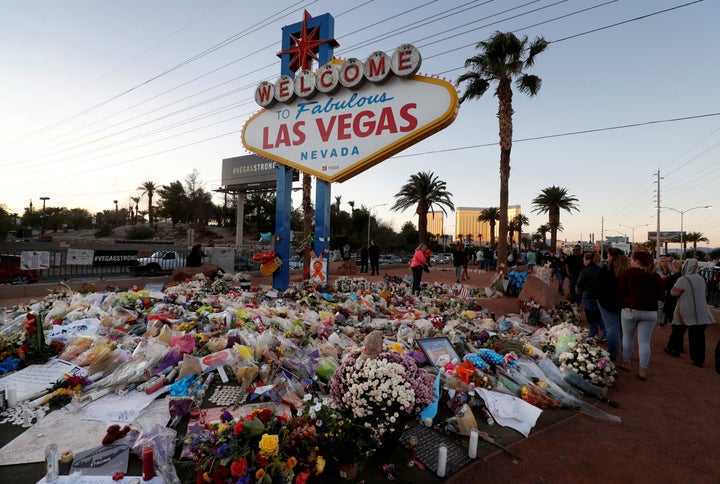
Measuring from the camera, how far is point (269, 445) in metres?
2.59

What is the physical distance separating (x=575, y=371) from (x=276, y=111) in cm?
1033

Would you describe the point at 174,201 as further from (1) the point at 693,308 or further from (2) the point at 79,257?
(1) the point at 693,308

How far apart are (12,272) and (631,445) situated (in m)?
18.4

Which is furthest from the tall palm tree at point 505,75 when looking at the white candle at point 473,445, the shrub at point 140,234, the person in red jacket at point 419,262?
the shrub at point 140,234

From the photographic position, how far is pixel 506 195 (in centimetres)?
1938

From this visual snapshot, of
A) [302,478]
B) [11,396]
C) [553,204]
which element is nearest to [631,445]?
[302,478]

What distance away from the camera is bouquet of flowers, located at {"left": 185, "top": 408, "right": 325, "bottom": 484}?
249cm

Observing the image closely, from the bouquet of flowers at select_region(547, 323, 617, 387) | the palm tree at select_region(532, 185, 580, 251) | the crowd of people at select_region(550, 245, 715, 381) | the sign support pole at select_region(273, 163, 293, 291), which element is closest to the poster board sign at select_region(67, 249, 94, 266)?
the sign support pole at select_region(273, 163, 293, 291)

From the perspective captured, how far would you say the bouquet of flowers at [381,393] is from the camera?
285cm

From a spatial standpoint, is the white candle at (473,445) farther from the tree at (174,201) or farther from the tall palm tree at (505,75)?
the tree at (174,201)

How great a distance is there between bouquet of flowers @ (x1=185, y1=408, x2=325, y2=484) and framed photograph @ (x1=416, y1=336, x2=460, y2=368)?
296cm

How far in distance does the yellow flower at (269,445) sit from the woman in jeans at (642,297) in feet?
18.5

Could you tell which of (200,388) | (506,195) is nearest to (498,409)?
(200,388)

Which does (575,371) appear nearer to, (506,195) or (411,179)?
(506,195)
